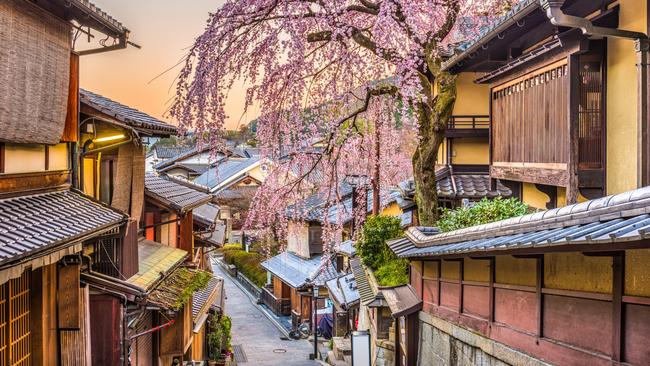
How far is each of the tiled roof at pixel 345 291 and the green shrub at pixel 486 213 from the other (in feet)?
34.5

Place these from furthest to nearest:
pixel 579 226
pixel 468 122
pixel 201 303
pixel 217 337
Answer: pixel 217 337, pixel 468 122, pixel 201 303, pixel 579 226

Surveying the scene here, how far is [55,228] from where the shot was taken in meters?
7.05

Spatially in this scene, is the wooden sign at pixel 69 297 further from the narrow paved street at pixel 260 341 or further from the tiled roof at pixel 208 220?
the narrow paved street at pixel 260 341

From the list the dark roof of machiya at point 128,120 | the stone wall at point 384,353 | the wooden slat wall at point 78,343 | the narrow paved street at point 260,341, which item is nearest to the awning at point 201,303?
the stone wall at point 384,353

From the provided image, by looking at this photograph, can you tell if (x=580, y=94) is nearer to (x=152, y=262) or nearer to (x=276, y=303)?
(x=152, y=262)

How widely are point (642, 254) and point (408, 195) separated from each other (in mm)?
14056

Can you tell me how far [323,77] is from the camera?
495 inches

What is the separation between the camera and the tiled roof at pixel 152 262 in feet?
37.8

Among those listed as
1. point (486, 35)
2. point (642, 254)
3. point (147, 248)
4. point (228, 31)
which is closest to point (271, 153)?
point (228, 31)

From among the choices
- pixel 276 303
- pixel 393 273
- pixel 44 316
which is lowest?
pixel 276 303

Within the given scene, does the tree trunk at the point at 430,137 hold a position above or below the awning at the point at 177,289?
above

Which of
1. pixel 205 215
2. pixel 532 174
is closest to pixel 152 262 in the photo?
pixel 532 174

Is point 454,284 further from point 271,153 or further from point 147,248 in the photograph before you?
point 147,248

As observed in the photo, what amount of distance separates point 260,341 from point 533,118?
78.9 ft
